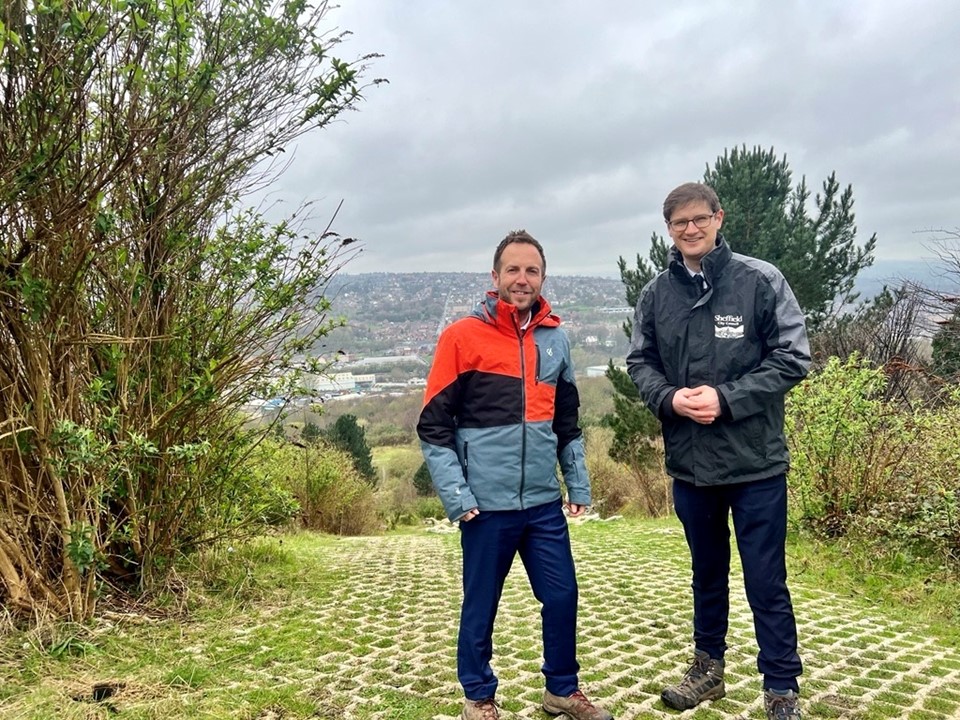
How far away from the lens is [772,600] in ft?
9.25

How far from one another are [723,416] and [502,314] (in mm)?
1019

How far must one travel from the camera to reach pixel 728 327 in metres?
2.92

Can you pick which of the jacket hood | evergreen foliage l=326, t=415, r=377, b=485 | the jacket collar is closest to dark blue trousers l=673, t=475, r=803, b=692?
the jacket collar

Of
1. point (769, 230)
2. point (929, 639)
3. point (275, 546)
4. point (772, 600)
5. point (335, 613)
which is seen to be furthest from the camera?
point (769, 230)

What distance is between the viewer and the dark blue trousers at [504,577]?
2.89 m

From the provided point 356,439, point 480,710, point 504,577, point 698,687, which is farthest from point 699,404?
point 356,439

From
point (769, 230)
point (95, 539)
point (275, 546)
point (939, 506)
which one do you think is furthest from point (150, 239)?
point (769, 230)

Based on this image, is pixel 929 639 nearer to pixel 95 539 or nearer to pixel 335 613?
pixel 335 613

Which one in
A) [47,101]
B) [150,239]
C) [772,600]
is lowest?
[772,600]

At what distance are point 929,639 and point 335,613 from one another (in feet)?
12.6

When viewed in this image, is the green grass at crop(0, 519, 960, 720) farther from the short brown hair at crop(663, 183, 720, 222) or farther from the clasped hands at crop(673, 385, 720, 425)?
the short brown hair at crop(663, 183, 720, 222)

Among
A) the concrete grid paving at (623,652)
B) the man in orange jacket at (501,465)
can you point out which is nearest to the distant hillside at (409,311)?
the man in orange jacket at (501,465)

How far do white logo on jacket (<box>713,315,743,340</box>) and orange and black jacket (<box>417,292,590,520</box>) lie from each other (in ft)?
2.39

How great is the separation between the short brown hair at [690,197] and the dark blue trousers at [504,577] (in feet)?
4.67
